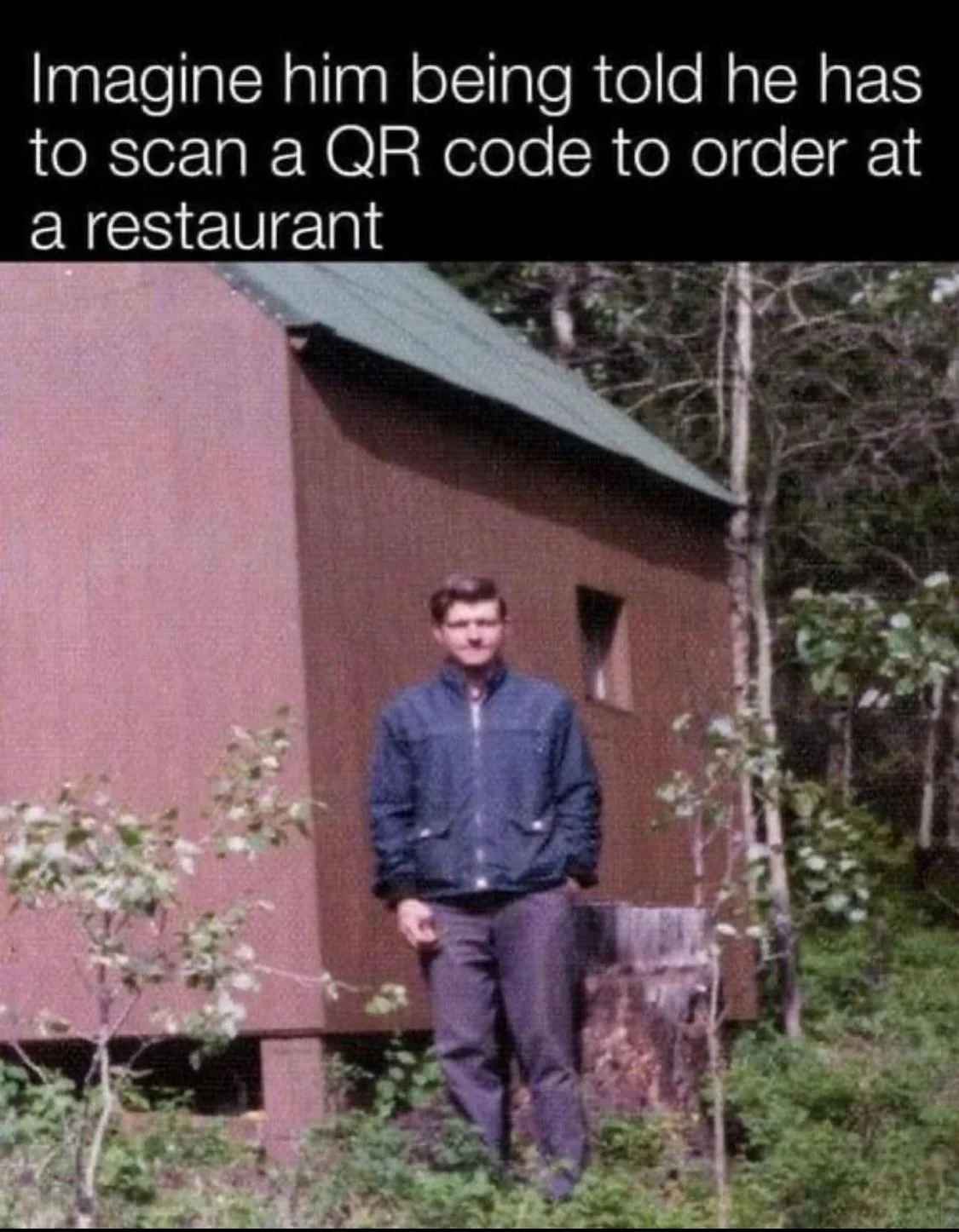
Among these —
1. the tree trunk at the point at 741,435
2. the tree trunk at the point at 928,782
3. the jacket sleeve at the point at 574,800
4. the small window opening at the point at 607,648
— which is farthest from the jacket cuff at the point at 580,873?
the tree trunk at the point at 928,782

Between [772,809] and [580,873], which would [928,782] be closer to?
[772,809]

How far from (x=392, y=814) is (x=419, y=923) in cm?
37

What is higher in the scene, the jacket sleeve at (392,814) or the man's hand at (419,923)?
the jacket sleeve at (392,814)

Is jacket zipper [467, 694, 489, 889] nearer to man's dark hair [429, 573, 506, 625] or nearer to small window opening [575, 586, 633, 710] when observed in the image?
man's dark hair [429, 573, 506, 625]

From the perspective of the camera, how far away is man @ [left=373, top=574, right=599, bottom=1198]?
364 inches

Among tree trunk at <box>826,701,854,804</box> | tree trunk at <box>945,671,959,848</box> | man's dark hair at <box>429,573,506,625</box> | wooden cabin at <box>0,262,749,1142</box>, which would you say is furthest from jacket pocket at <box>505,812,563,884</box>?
tree trunk at <box>945,671,959,848</box>

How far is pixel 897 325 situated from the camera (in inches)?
875

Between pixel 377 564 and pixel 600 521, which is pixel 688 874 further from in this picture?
pixel 377 564

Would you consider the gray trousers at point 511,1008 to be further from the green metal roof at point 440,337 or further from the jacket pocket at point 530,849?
the green metal roof at point 440,337

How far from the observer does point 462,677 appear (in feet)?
30.8

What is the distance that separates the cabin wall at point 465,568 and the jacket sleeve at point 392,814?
10.0 feet

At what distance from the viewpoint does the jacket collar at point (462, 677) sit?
9.39m
